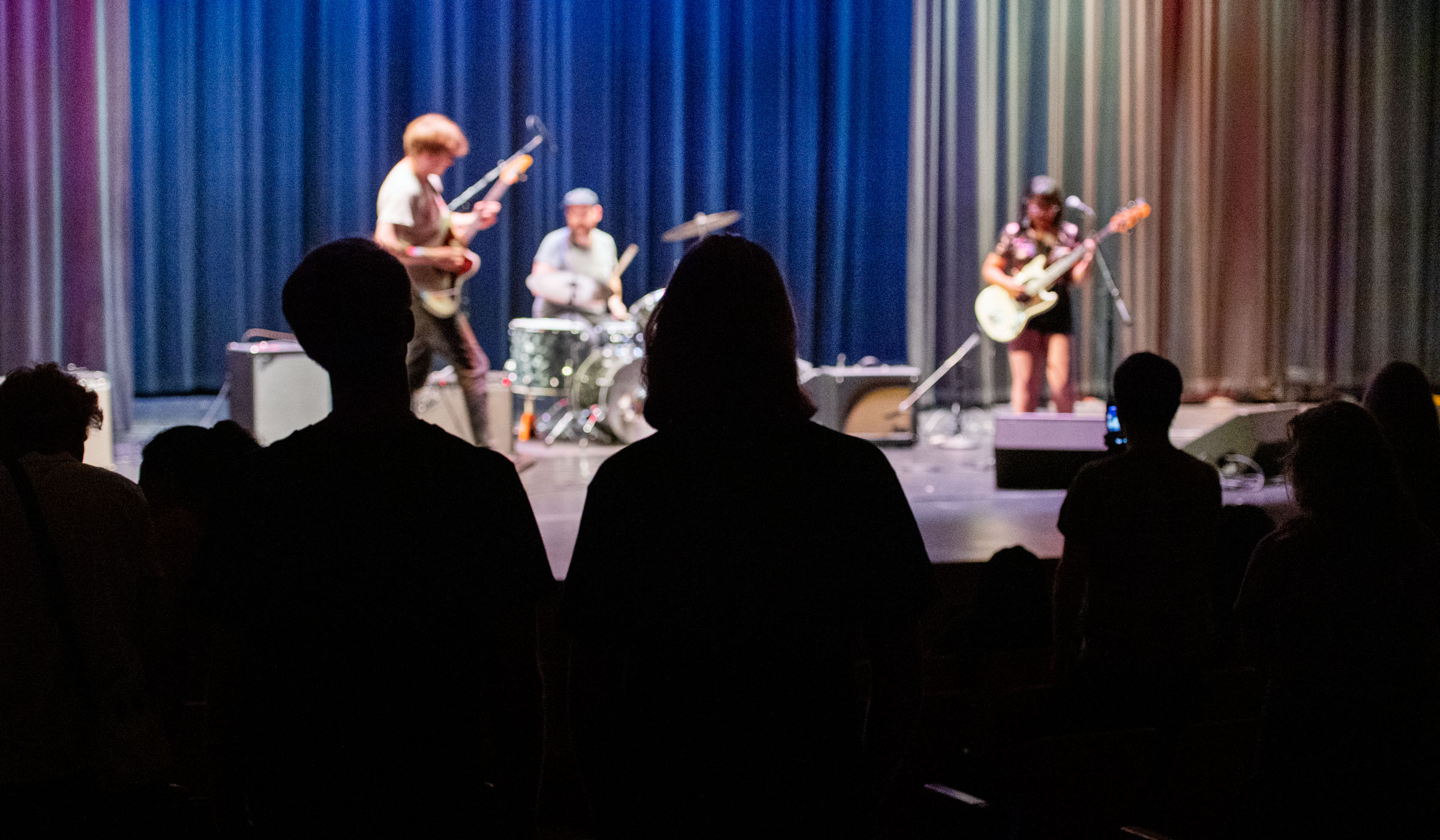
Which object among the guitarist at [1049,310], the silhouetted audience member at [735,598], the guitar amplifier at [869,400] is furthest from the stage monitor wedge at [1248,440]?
the silhouetted audience member at [735,598]

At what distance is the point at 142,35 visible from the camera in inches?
292

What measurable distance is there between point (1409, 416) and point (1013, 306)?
398 centimetres

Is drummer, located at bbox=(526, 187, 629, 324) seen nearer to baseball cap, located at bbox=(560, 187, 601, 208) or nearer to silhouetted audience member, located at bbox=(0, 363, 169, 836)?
baseball cap, located at bbox=(560, 187, 601, 208)

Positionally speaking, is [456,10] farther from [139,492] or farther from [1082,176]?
[139,492]

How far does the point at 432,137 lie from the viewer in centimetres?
518

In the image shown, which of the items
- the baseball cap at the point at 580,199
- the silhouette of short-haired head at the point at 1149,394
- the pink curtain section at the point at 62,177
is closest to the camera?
the silhouette of short-haired head at the point at 1149,394

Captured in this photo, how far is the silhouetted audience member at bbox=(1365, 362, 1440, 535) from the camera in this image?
265 centimetres

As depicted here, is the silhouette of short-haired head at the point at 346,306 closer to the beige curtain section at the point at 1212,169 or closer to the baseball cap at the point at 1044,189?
the baseball cap at the point at 1044,189

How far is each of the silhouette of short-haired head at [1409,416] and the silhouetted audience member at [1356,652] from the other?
881 millimetres

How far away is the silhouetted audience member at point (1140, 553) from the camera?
7.79 ft

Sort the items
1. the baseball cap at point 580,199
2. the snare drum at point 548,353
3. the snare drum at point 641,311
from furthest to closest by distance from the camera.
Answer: the baseball cap at point 580,199, the snare drum at point 641,311, the snare drum at point 548,353

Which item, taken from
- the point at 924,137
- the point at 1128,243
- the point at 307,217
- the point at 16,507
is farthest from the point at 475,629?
the point at 1128,243

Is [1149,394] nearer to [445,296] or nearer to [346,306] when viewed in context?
[346,306]

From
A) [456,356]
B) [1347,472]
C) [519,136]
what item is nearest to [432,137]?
[456,356]
